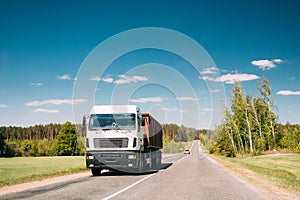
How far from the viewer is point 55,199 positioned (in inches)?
316

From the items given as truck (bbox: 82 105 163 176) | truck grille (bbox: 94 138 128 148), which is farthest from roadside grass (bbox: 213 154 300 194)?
truck grille (bbox: 94 138 128 148)

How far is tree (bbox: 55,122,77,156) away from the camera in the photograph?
80188 millimetres

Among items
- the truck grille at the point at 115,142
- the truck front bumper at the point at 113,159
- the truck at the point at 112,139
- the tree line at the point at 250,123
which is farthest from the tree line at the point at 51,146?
the truck grille at the point at 115,142

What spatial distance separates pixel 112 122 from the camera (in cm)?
1500

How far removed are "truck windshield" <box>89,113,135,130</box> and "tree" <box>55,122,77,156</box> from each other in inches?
2682

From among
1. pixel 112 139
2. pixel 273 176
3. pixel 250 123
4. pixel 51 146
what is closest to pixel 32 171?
pixel 112 139

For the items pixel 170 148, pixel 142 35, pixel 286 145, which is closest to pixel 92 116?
pixel 142 35

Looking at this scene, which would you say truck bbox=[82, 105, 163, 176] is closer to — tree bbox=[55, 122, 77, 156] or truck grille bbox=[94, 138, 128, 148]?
truck grille bbox=[94, 138, 128, 148]

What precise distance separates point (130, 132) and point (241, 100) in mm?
40094

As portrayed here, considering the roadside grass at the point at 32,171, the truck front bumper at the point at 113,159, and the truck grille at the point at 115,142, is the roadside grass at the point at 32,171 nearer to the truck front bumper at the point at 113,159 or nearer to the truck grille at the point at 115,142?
the truck front bumper at the point at 113,159

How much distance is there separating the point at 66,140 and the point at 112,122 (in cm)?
6978

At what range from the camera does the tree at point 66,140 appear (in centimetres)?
8019

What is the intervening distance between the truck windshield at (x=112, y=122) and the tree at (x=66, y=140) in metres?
68.1

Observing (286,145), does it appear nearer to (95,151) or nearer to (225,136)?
(225,136)
